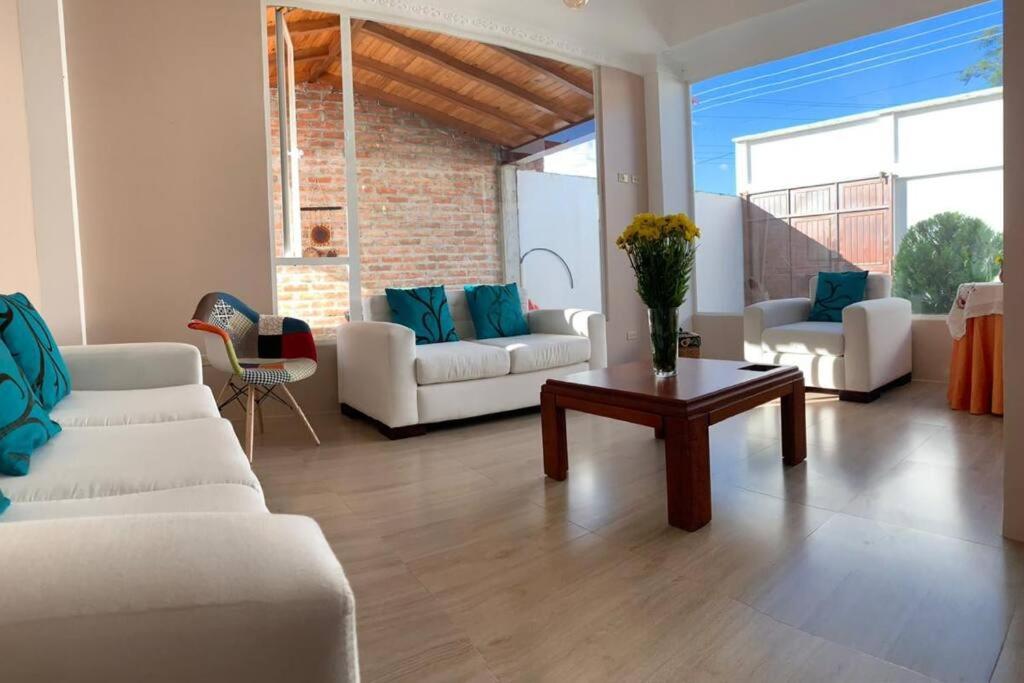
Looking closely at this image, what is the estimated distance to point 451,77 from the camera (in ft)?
17.0

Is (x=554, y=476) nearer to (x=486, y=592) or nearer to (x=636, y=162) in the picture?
(x=486, y=592)

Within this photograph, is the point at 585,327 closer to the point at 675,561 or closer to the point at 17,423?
the point at 675,561

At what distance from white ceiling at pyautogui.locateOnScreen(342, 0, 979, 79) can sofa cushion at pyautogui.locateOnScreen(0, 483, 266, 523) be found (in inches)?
156

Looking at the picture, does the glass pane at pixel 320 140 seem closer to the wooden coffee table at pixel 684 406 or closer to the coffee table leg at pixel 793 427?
the wooden coffee table at pixel 684 406

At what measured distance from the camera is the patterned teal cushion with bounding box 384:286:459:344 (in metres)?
4.26

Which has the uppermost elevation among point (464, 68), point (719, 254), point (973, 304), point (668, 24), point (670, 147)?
point (668, 24)

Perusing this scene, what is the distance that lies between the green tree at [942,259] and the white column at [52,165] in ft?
18.2

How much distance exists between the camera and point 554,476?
110 inches

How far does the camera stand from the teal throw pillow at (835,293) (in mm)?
4715

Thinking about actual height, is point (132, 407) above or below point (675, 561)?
above

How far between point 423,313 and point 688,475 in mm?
2494

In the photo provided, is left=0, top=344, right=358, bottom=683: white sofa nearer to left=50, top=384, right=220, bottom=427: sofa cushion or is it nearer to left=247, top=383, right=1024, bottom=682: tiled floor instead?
left=247, top=383, right=1024, bottom=682: tiled floor

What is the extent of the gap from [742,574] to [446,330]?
9.34ft

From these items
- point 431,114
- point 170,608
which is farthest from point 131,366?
point 431,114
